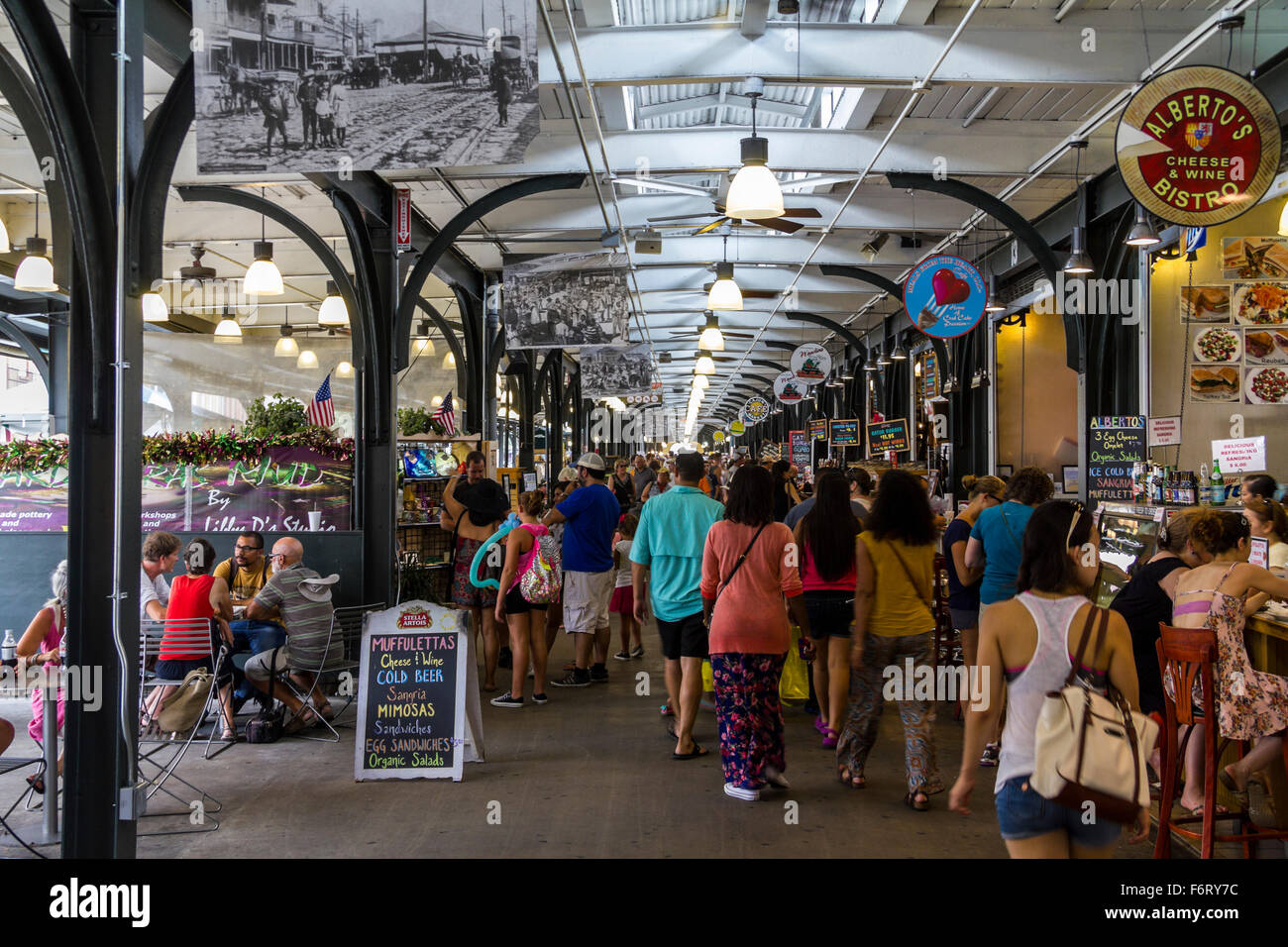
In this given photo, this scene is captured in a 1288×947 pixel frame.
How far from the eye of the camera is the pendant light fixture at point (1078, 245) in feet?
30.1

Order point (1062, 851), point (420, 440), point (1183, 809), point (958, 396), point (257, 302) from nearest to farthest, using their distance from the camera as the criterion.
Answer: point (1062, 851) < point (1183, 809) < point (420, 440) < point (958, 396) < point (257, 302)

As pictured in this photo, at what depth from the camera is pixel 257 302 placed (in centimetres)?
1819

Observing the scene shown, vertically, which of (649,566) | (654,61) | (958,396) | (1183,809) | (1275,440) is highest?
(654,61)

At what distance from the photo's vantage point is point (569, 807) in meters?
5.45

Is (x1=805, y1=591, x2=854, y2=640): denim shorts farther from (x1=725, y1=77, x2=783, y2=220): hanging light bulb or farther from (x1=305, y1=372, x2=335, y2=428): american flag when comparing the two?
(x1=305, y1=372, x2=335, y2=428): american flag

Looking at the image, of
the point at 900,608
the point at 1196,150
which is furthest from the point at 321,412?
the point at 1196,150

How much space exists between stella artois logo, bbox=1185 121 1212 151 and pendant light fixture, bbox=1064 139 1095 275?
12.0ft

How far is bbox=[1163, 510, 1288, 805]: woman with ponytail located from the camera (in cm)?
444

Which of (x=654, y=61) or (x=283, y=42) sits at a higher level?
(x=654, y=61)

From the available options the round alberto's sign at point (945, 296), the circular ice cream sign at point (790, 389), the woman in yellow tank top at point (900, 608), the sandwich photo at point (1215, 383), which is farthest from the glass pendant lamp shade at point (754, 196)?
the circular ice cream sign at point (790, 389)

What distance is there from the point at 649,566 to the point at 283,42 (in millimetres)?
3665

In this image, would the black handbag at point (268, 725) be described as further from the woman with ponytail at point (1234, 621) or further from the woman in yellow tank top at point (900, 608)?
the woman with ponytail at point (1234, 621)

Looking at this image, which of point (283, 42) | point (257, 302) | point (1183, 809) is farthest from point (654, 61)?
point (257, 302)
